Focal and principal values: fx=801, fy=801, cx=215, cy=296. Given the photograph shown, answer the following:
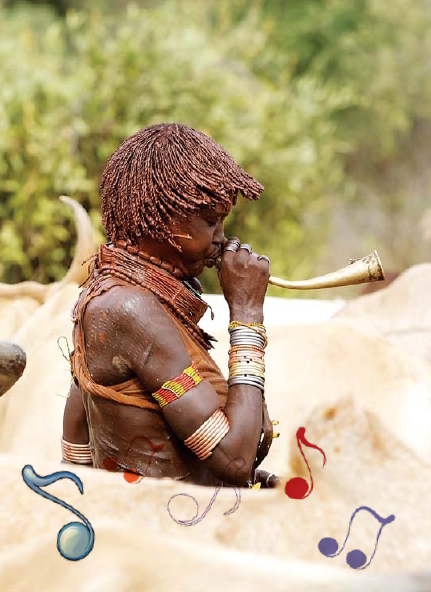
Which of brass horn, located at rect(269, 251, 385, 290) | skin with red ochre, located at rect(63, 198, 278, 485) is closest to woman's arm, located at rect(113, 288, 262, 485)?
skin with red ochre, located at rect(63, 198, 278, 485)

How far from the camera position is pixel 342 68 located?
8.71 meters

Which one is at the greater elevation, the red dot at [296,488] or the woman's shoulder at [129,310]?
the woman's shoulder at [129,310]

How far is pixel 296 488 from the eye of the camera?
1.29m

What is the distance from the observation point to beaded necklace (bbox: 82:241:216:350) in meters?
1.35

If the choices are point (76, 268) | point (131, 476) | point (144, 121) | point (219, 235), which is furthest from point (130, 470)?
point (144, 121)

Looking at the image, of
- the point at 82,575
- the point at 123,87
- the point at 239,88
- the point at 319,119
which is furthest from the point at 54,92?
the point at 82,575

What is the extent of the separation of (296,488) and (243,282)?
14.0 inches

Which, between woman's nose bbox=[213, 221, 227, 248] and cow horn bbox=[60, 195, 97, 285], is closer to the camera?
woman's nose bbox=[213, 221, 227, 248]

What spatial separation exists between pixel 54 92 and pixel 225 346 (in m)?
3.02

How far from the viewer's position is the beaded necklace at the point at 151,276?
1.35 meters

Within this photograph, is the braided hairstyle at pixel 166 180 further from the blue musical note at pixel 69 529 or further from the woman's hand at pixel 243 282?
the blue musical note at pixel 69 529

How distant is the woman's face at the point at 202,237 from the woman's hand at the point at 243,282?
0.03m

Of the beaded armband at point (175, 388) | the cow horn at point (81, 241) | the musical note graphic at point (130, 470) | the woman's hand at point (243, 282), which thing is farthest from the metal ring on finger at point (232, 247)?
the cow horn at point (81, 241)

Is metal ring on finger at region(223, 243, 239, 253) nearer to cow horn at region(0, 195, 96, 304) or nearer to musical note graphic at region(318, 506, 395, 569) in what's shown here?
musical note graphic at region(318, 506, 395, 569)
